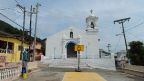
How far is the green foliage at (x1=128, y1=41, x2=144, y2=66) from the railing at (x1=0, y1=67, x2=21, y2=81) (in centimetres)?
1742

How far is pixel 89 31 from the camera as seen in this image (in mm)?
62469

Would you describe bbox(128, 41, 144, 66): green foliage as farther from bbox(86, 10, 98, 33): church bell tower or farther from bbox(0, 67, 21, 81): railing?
bbox(86, 10, 98, 33): church bell tower

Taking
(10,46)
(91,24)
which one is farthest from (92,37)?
(10,46)

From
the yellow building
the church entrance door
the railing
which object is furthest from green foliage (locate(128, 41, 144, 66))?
the church entrance door

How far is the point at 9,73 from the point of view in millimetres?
18984

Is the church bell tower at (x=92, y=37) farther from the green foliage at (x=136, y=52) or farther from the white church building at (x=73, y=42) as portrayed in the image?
the green foliage at (x=136, y=52)

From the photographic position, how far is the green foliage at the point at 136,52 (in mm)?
34594

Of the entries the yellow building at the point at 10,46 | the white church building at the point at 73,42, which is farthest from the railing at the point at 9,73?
the white church building at the point at 73,42

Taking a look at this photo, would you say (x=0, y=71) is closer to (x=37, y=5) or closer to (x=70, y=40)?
(x=37, y=5)

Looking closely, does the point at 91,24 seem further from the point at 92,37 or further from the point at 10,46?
the point at 10,46

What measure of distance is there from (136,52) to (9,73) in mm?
20547

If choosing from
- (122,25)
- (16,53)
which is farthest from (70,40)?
(16,53)

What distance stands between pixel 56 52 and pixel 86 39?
690 centimetres

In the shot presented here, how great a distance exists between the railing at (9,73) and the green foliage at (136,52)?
686 inches
